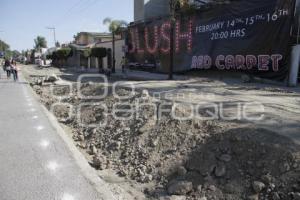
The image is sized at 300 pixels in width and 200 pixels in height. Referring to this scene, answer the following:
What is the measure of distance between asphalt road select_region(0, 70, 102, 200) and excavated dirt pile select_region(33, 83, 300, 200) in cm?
66

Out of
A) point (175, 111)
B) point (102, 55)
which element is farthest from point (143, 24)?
point (175, 111)

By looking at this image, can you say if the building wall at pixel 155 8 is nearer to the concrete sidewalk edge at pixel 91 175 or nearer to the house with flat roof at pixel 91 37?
the house with flat roof at pixel 91 37

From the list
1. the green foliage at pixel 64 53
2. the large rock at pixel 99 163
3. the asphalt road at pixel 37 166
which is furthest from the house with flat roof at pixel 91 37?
the large rock at pixel 99 163

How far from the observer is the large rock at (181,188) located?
4777mm

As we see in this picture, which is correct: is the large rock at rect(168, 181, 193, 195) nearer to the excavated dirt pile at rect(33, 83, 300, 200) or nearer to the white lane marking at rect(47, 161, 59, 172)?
the excavated dirt pile at rect(33, 83, 300, 200)

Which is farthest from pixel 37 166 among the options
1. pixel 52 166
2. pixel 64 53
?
pixel 64 53

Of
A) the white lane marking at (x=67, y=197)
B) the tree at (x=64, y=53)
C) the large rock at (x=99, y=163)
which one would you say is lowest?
the large rock at (x=99, y=163)

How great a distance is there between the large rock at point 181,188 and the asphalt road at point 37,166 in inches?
42.8

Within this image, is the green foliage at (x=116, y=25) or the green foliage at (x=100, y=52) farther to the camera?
the green foliage at (x=100, y=52)

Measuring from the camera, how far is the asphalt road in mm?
4785

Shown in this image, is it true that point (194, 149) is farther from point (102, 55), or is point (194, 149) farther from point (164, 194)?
point (102, 55)

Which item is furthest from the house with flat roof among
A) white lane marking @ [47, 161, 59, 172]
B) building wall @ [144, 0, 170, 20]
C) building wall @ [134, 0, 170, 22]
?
white lane marking @ [47, 161, 59, 172]

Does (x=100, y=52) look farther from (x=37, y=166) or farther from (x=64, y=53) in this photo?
(x=37, y=166)

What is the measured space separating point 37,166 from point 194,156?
2727mm
